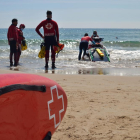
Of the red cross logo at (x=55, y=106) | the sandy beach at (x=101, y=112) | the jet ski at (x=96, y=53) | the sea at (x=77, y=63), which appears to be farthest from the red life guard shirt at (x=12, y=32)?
the red cross logo at (x=55, y=106)

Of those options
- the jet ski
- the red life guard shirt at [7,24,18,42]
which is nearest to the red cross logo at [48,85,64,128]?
the red life guard shirt at [7,24,18,42]

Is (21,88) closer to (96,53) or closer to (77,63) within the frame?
(77,63)

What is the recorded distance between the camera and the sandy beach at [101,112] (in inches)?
148

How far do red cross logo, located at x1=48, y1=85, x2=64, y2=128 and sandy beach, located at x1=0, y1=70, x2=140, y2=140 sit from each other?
18.2 inches

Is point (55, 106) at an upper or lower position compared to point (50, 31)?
lower

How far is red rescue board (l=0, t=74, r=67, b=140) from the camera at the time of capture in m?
2.64

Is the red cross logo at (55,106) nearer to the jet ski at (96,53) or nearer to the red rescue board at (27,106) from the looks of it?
the red rescue board at (27,106)

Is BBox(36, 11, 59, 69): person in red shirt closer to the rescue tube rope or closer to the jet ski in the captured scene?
the jet ski

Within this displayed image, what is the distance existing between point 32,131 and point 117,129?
53.2 inches

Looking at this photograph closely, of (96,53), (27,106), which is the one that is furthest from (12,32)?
(27,106)

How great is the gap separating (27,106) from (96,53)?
11.3 metres

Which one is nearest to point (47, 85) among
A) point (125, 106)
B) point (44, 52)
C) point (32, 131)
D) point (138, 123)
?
point (32, 131)

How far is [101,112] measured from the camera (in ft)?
14.9

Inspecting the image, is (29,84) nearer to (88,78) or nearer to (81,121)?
(81,121)
